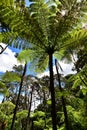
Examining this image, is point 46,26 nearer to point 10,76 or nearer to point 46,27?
point 46,27

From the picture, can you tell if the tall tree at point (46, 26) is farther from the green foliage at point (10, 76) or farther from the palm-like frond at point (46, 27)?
the green foliage at point (10, 76)

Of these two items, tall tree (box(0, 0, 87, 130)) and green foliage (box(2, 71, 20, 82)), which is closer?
tall tree (box(0, 0, 87, 130))

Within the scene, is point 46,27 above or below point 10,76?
above

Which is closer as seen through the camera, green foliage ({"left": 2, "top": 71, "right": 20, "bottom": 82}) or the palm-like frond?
the palm-like frond

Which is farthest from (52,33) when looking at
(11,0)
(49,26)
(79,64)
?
(79,64)

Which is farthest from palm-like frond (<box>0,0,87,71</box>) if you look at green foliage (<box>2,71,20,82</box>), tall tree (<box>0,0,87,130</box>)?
green foliage (<box>2,71,20,82</box>)

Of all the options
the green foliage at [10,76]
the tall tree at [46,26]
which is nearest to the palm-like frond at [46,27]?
the tall tree at [46,26]

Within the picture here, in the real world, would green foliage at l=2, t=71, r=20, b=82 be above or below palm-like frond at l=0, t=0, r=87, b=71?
below

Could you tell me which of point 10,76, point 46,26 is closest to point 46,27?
point 46,26

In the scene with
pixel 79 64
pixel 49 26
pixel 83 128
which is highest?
pixel 79 64

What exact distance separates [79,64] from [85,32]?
9.27m

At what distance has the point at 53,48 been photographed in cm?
1097

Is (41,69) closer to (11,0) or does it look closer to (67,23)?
(67,23)

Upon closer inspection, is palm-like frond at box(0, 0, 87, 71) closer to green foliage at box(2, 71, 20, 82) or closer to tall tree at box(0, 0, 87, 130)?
tall tree at box(0, 0, 87, 130)
